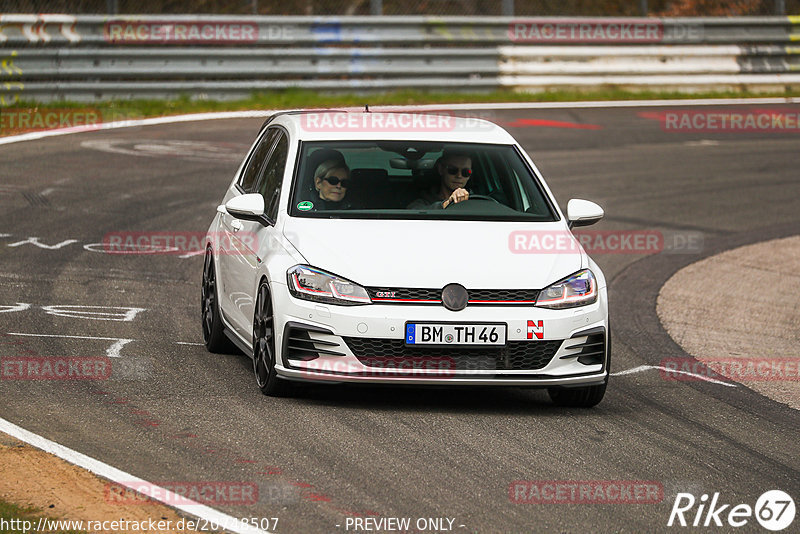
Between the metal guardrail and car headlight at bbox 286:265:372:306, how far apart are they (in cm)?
1408

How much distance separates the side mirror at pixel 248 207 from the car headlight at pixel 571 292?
1.82m

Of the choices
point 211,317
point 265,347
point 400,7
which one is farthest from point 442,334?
point 400,7

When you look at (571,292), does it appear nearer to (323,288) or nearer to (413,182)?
(323,288)

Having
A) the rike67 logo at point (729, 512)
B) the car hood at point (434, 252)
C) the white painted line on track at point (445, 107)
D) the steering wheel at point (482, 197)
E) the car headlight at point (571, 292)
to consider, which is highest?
the steering wheel at point (482, 197)

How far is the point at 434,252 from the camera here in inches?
305

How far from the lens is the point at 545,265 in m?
7.80

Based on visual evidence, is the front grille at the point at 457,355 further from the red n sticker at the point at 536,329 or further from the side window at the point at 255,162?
the side window at the point at 255,162

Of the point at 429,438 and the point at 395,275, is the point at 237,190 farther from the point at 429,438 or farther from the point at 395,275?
the point at 429,438

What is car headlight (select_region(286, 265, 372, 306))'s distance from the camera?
7.51m

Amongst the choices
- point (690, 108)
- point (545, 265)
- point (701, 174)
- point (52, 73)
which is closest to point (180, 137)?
point (52, 73)

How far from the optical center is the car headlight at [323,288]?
7.51 meters

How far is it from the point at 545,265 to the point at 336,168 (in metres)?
1.59

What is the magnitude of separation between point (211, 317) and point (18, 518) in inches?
161

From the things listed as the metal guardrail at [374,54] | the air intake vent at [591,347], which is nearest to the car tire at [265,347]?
the air intake vent at [591,347]
